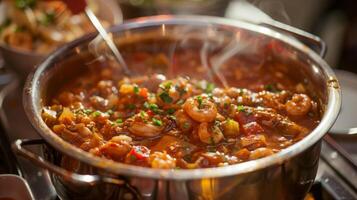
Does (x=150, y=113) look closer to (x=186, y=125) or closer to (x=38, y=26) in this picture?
(x=186, y=125)

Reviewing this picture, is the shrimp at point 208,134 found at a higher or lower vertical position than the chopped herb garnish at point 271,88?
higher

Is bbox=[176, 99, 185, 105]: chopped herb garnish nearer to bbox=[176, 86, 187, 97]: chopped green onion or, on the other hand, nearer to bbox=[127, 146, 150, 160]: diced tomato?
bbox=[176, 86, 187, 97]: chopped green onion

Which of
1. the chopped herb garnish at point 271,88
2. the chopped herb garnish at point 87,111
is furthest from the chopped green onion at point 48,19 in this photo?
the chopped herb garnish at point 271,88

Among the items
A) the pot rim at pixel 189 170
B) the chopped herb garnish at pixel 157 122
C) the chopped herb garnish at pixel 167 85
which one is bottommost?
the chopped herb garnish at pixel 157 122

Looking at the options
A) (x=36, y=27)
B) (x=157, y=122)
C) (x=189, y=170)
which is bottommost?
(x=36, y=27)

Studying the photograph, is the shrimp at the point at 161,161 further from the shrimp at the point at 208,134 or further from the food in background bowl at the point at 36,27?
the food in background bowl at the point at 36,27

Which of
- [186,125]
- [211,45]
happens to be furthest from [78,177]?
[211,45]

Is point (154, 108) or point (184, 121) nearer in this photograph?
point (184, 121)

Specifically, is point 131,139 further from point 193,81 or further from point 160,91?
point 193,81
